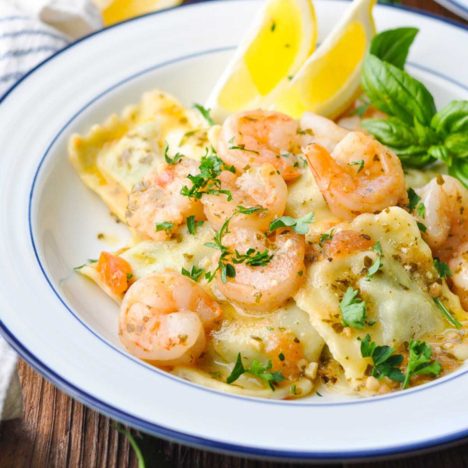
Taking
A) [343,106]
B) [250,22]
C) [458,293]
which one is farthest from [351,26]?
[458,293]

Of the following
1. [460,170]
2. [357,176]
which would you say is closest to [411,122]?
[460,170]

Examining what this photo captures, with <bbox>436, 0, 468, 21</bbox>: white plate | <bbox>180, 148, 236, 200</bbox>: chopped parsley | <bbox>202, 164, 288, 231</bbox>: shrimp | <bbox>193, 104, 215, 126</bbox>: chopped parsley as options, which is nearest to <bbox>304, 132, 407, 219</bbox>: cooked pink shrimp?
<bbox>202, 164, 288, 231</bbox>: shrimp

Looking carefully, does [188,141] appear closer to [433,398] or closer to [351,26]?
[351,26]

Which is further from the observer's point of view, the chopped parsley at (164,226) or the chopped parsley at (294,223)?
the chopped parsley at (164,226)

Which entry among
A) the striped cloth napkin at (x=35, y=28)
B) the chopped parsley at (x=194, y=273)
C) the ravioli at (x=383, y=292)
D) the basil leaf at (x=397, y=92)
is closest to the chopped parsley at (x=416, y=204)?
the ravioli at (x=383, y=292)

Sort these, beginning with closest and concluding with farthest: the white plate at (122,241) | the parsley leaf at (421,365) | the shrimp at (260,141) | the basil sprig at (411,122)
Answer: the white plate at (122,241)
the parsley leaf at (421,365)
the shrimp at (260,141)
the basil sprig at (411,122)

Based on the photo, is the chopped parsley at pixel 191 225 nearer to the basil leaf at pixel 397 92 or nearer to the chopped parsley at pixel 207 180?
the chopped parsley at pixel 207 180
